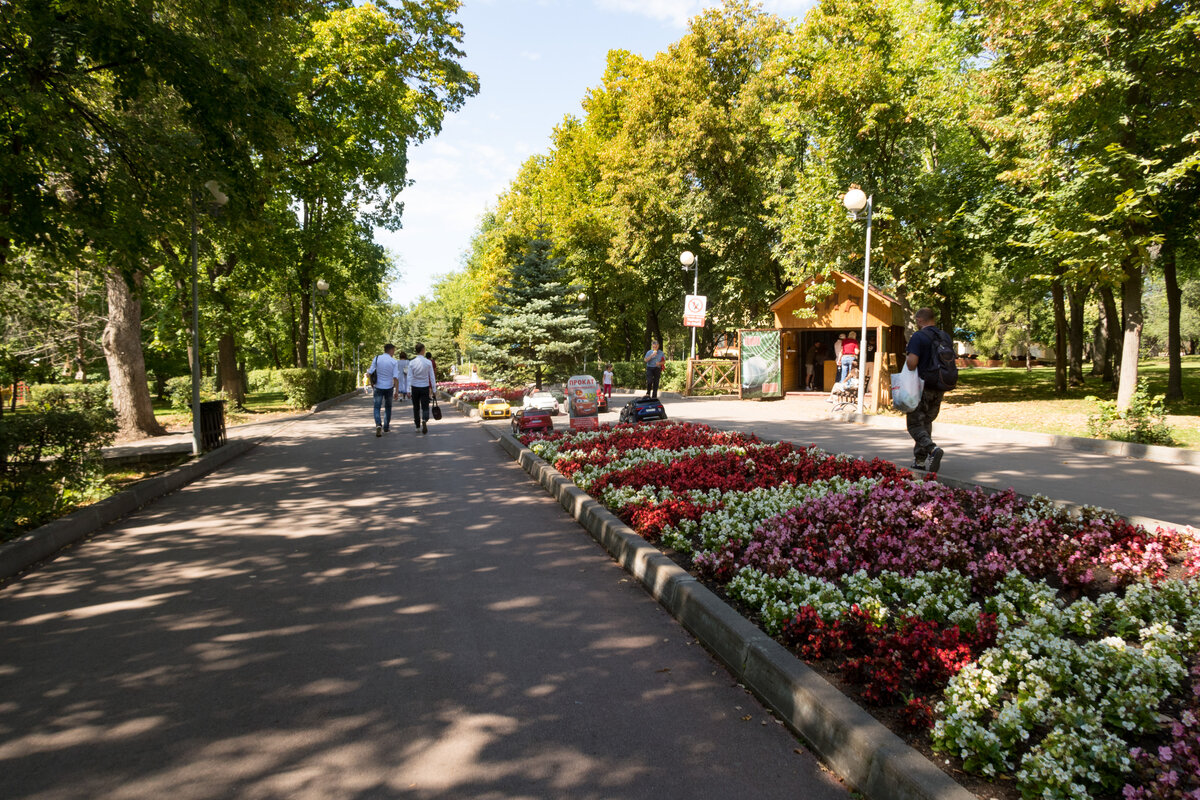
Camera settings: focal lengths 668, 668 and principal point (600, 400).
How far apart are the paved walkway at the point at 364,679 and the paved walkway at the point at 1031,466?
5262mm

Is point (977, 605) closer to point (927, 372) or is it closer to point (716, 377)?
point (927, 372)

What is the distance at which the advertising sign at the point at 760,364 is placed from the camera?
2433cm

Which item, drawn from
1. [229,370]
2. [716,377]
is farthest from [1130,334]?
[229,370]

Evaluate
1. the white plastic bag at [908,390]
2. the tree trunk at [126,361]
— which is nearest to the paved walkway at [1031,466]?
the white plastic bag at [908,390]

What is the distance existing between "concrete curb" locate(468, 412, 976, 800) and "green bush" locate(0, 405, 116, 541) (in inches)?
232

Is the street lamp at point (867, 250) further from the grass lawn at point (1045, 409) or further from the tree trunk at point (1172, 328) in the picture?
the tree trunk at point (1172, 328)

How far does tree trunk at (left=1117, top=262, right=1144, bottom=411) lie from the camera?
13.5 m

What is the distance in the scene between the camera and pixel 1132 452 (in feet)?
32.1

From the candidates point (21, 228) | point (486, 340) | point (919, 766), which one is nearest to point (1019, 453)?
point (919, 766)

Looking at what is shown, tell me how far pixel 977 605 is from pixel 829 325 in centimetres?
2187

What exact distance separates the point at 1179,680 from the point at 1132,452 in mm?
8661

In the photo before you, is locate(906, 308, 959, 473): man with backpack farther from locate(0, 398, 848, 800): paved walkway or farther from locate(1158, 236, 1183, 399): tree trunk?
locate(1158, 236, 1183, 399): tree trunk

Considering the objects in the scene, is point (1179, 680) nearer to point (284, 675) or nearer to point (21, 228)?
point (284, 675)

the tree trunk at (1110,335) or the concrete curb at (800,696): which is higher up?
the tree trunk at (1110,335)
